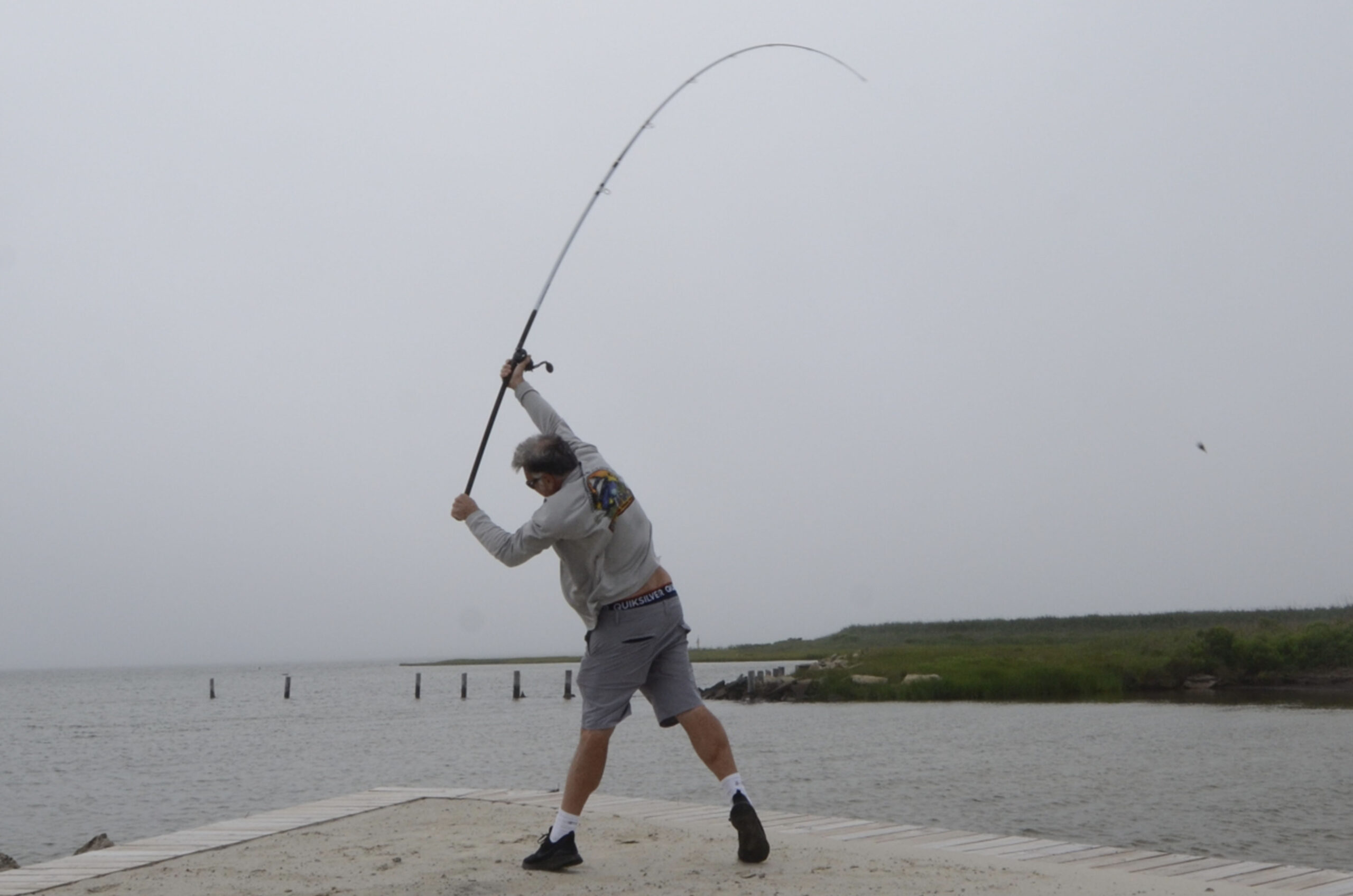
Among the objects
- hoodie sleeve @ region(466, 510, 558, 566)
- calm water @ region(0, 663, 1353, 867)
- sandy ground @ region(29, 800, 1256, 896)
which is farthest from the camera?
calm water @ region(0, 663, 1353, 867)

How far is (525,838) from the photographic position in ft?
15.9

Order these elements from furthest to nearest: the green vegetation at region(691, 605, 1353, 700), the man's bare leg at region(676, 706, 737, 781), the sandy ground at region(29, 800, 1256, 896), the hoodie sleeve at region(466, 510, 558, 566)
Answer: the green vegetation at region(691, 605, 1353, 700) < the man's bare leg at region(676, 706, 737, 781) < the hoodie sleeve at region(466, 510, 558, 566) < the sandy ground at region(29, 800, 1256, 896)

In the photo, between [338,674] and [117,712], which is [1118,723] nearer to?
[117,712]

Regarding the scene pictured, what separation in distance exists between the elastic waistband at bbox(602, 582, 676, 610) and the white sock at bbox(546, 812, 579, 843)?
76cm

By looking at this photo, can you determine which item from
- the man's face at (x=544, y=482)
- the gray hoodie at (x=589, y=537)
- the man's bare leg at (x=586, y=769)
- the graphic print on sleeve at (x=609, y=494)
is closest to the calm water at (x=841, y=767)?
the man's bare leg at (x=586, y=769)

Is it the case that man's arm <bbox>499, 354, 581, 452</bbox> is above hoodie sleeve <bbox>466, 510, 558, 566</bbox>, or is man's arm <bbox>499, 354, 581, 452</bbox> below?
above

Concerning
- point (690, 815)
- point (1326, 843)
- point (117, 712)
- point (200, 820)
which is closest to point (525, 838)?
point (690, 815)

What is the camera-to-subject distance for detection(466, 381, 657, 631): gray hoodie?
4.00m

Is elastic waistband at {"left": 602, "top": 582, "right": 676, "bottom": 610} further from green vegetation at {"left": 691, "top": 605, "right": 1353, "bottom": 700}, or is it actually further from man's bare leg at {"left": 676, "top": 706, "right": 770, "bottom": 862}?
green vegetation at {"left": 691, "top": 605, "right": 1353, "bottom": 700}

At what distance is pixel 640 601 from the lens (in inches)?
165

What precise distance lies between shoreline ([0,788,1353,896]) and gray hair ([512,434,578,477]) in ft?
4.78

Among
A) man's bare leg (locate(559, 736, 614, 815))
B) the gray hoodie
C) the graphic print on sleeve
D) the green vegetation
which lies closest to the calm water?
the green vegetation

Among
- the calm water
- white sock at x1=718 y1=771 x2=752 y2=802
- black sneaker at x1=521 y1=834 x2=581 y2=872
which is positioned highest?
white sock at x1=718 y1=771 x2=752 y2=802

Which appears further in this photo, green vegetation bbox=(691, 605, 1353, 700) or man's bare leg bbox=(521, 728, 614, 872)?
green vegetation bbox=(691, 605, 1353, 700)
